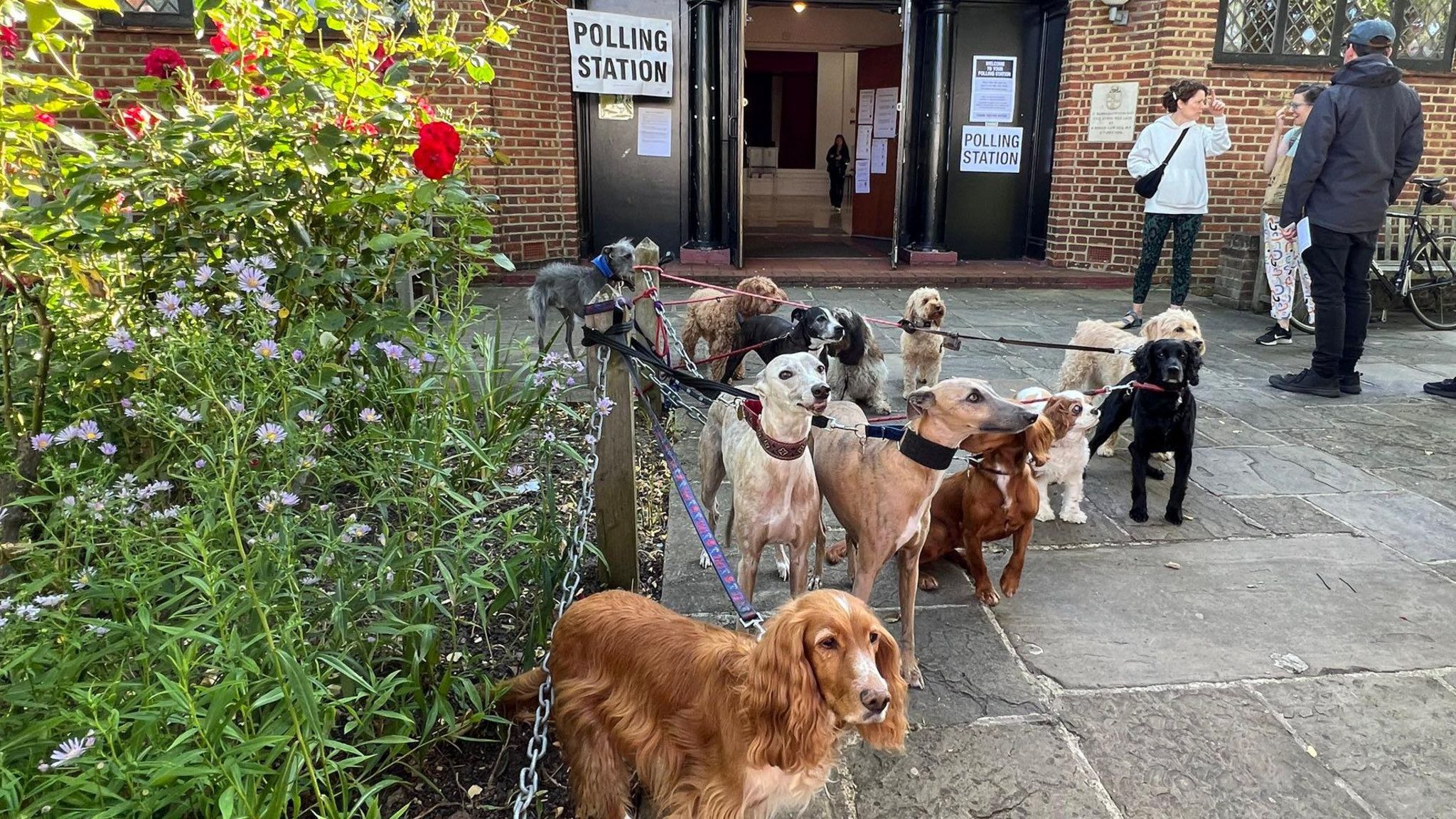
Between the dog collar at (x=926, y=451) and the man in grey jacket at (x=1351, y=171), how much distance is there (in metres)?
5.08

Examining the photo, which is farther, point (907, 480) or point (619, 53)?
point (619, 53)

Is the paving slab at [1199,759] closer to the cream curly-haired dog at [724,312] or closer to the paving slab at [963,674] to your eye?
the paving slab at [963,674]

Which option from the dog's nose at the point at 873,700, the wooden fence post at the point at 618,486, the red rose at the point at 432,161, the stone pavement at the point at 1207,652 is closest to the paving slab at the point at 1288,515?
the stone pavement at the point at 1207,652

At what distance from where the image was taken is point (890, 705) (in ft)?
6.10

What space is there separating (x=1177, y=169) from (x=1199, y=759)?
23.2ft

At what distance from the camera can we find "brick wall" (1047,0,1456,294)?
32.5ft

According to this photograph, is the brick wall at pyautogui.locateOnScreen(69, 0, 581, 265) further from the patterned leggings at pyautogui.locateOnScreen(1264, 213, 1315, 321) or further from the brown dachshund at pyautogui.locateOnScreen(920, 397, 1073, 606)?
the patterned leggings at pyautogui.locateOnScreen(1264, 213, 1315, 321)

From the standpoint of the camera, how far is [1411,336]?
8820 mm

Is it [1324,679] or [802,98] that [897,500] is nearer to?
[1324,679]

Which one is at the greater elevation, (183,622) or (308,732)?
(183,622)

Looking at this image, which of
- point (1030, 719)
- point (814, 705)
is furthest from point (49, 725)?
point (1030, 719)

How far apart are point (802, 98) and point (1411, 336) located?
15872 mm

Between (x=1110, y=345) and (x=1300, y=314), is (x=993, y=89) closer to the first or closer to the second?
(x=1300, y=314)

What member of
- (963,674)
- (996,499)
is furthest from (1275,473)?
(963,674)
